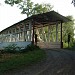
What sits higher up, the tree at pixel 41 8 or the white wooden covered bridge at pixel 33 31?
the tree at pixel 41 8

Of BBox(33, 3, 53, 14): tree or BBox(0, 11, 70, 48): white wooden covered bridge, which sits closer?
BBox(0, 11, 70, 48): white wooden covered bridge

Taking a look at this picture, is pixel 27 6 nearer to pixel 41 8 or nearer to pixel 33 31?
pixel 41 8

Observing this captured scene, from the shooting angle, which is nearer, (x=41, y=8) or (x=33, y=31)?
(x=33, y=31)

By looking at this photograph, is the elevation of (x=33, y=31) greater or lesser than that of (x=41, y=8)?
lesser

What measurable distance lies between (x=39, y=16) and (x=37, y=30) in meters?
10.6

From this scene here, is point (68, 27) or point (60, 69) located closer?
point (60, 69)

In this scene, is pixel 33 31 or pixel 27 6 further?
pixel 27 6

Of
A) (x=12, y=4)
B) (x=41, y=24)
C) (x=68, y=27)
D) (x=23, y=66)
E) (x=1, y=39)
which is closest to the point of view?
(x=23, y=66)

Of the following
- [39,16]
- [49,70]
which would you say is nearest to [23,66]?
[49,70]

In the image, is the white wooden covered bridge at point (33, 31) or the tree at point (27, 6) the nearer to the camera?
the white wooden covered bridge at point (33, 31)

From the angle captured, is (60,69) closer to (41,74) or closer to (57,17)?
(41,74)

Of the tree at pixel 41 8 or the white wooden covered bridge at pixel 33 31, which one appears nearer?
the white wooden covered bridge at pixel 33 31

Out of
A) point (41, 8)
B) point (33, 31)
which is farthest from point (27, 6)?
point (33, 31)

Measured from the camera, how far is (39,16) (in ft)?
113
